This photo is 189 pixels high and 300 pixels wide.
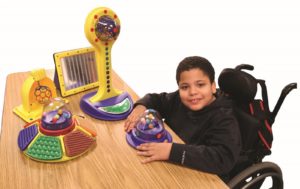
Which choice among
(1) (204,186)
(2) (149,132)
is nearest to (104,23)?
(2) (149,132)

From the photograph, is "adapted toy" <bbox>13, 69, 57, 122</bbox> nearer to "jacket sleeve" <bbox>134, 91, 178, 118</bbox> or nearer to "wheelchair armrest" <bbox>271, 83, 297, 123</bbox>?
"jacket sleeve" <bbox>134, 91, 178, 118</bbox>

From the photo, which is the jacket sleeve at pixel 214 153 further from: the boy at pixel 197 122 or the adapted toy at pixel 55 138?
the adapted toy at pixel 55 138

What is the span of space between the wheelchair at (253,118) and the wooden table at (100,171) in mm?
324

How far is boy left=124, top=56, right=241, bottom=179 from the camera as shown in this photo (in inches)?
42.4

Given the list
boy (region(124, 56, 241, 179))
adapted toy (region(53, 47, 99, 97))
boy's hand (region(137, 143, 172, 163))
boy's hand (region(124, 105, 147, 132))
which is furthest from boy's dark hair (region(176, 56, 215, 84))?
adapted toy (region(53, 47, 99, 97))

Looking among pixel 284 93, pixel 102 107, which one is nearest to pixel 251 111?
pixel 284 93

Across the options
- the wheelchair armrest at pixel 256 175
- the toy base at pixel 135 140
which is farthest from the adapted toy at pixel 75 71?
the wheelchair armrest at pixel 256 175

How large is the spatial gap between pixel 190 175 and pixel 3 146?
27.9 inches

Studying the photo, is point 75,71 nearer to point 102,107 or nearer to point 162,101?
point 102,107

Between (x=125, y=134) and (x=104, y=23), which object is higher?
(x=104, y=23)

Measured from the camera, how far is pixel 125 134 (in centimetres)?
123

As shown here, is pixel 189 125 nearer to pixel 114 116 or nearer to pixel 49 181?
pixel 114 116

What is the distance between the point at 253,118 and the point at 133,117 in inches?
20.3

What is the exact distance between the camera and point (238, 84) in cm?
130
